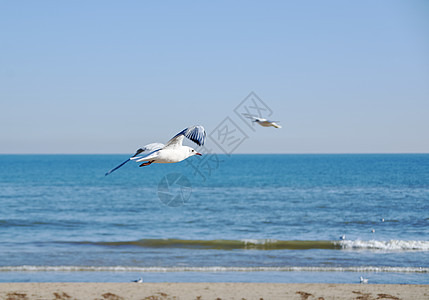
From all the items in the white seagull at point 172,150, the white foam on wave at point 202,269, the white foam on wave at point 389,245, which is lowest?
the white foam on wave at point 202,269

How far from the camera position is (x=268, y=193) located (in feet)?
153

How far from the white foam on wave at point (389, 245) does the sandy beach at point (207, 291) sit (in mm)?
6608

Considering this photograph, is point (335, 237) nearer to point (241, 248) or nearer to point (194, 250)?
point (241, 248)

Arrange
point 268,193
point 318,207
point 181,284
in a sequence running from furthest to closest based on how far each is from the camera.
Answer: point 268,193 → point 318,207 → point 181,284

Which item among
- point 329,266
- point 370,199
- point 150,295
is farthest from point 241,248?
point 370,199

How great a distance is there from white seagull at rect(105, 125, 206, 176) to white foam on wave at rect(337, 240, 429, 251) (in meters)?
17.5

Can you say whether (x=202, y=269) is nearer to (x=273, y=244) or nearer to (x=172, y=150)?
(x=273, y=244)

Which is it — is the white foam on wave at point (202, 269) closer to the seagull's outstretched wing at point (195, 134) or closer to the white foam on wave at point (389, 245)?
the white foam on wave at point (389, 245)

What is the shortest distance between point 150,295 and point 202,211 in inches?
805

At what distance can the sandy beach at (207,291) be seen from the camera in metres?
13.5

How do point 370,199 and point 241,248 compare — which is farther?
point 370,199

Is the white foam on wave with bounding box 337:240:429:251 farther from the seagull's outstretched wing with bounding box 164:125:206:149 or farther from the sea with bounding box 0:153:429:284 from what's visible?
the seagull's outstretched wing with bounding box 164:125:206:149

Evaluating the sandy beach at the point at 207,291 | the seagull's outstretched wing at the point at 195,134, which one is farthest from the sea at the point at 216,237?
the seagull's outstretched wing at the point at 195,134

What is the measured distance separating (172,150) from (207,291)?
31.2ft
